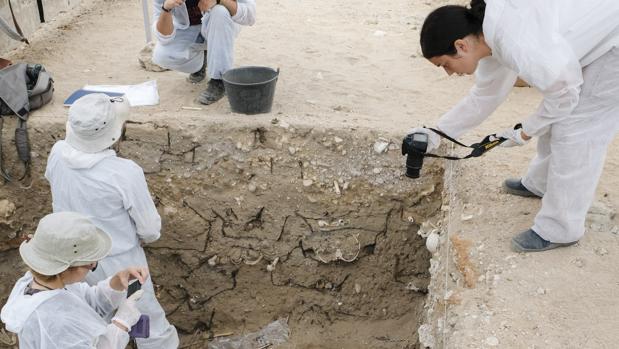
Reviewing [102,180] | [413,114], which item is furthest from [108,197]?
[413,114]

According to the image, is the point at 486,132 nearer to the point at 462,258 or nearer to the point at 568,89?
the point at 462,258

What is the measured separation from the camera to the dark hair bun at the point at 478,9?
2.49 meters

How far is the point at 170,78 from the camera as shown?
16.0 feet

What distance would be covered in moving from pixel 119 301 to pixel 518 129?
82.2 inches

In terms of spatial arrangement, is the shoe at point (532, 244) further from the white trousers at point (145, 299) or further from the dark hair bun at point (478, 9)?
the white trousers at point (145, 299)

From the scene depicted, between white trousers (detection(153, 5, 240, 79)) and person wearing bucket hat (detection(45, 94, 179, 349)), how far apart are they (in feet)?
4.65

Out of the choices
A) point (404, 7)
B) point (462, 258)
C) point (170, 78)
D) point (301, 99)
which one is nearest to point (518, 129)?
point (462, 258)

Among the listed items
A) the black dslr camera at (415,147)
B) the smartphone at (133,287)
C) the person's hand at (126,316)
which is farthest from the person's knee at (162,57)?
the person's hand at (126,316)

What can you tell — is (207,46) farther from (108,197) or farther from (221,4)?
(108,197)

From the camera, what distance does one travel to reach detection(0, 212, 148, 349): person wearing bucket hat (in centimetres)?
218

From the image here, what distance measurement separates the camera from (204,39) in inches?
178

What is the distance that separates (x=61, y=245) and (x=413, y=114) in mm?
2827

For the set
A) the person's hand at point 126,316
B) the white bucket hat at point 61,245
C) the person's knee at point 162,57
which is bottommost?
the person's hand at point 126,316

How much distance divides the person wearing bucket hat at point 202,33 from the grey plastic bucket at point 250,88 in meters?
0.16
